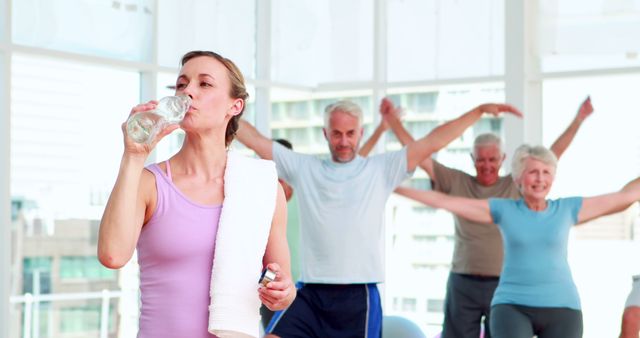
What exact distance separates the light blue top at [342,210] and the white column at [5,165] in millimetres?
1445

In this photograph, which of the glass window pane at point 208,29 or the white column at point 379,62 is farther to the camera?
the white column at point 379,62

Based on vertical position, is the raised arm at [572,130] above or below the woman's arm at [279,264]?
above

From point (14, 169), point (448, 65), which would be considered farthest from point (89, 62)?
point (448, 65)

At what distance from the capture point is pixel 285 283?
2129 mm

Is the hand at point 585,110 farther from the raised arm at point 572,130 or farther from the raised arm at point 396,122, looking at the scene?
the raised arm at point 396,122

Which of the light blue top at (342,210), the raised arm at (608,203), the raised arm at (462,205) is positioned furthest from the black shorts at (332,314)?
the raised arm at (608,203)

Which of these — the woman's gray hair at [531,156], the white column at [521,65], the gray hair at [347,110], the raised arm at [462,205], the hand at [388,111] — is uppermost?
the white column at [521,65]

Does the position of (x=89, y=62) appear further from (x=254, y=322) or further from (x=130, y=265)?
(x=254, y=322)

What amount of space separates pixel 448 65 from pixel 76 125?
2.55 metres

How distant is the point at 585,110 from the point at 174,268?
157 inches

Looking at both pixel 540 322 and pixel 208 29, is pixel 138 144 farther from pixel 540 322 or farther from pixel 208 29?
pixel 208 29

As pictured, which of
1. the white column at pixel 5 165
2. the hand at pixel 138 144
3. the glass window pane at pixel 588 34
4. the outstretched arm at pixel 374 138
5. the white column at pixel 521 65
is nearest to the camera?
the hand at pixel 138 144

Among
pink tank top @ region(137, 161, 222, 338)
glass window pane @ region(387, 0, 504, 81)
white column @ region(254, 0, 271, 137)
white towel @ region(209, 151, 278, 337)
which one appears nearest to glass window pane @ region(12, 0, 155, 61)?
white column @ region(254, 0, 271, 137)

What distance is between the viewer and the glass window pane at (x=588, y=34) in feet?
20.6
